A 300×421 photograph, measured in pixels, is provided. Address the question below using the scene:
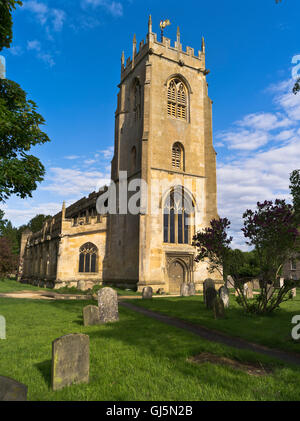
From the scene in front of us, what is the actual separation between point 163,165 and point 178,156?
2584 millimetres

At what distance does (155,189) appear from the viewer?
2534 cm

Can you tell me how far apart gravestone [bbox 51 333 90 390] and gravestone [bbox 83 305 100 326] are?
4.86m

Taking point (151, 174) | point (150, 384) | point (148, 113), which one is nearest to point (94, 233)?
point (151, 174)

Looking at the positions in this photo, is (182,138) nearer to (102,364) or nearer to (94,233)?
(94,233)

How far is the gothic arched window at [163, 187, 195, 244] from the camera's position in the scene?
84.5 ft

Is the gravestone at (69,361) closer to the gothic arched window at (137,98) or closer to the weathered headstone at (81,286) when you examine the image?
the weathered headstone at (81,286)

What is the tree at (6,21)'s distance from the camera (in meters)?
9.48

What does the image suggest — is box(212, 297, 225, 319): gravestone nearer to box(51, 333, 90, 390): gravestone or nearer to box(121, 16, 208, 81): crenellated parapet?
box(51, 333, 90, 390): gravestone

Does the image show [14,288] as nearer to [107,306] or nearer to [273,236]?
[107,306]

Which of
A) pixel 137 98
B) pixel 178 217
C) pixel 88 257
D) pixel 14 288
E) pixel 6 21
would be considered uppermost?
pixel 137 98

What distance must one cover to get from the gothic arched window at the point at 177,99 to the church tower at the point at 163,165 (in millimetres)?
96

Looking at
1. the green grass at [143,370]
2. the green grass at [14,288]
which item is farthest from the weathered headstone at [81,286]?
the green grass at [143,370]

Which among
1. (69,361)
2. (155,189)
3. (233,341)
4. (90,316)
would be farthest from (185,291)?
(69,361)
